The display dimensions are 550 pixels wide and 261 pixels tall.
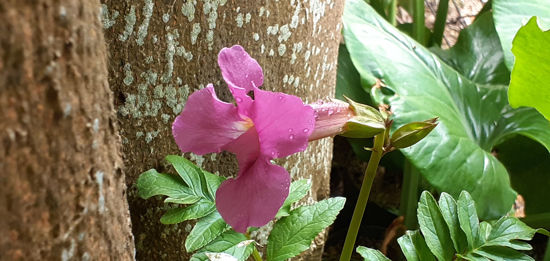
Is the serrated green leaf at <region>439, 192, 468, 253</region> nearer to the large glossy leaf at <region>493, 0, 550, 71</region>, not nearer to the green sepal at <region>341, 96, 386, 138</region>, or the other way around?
the green sepal at <region>341, 96, 386, 138</region>

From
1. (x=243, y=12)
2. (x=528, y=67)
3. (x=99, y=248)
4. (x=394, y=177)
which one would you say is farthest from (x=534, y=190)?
(x=99, y=248)

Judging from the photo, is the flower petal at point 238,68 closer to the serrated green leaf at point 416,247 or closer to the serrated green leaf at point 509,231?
the serrated green leaf at point 416,247

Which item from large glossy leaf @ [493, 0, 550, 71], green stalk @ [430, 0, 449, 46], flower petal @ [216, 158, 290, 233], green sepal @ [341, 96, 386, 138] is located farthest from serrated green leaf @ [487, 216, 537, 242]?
green stalk @ [430, 0, 449, 46]

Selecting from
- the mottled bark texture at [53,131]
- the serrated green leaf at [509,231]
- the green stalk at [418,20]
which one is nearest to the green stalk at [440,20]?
the green stalk at [418,20]

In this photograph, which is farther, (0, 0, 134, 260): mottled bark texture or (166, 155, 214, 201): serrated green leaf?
(166, 155, 214, 201): serrated green leaf

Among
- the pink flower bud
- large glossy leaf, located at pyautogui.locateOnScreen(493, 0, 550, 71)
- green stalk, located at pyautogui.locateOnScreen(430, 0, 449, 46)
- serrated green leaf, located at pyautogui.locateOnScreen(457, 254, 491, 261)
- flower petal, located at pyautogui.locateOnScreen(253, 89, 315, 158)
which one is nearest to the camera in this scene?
flower petal, located at pyautogui.locateOnScreen(253, 89, 315, 158)

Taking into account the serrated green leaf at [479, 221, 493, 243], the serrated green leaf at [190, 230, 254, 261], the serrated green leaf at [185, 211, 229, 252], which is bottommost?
the serrated green leaf at [479, 221, 493, 243]

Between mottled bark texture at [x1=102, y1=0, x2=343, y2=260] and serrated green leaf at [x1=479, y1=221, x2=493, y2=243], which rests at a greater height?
mottled bark texture at [x1=102, y1=0, x2=343, y2=260]

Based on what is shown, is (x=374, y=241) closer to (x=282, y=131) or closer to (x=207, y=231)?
(x=207, y=231)
